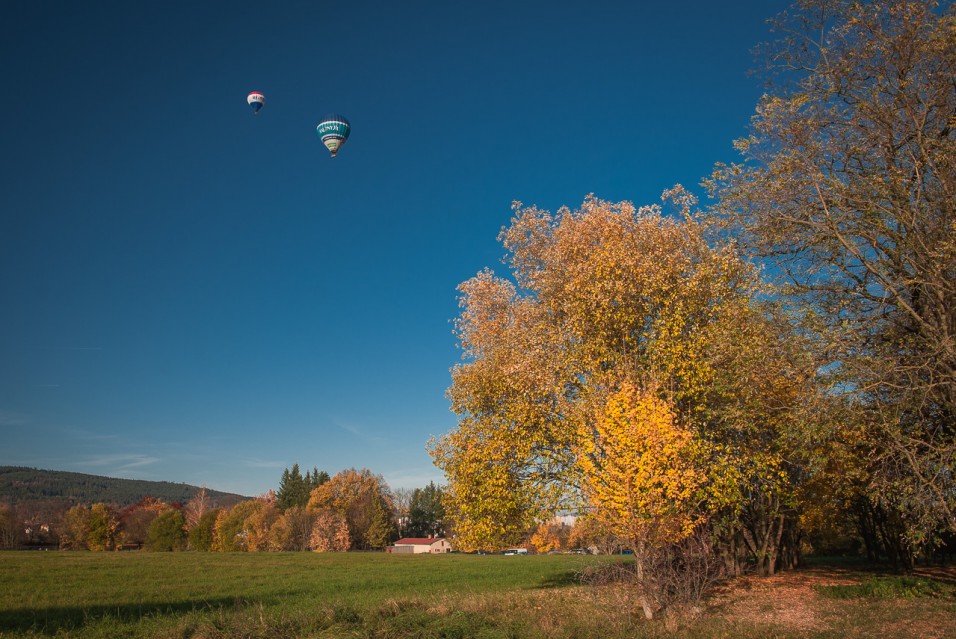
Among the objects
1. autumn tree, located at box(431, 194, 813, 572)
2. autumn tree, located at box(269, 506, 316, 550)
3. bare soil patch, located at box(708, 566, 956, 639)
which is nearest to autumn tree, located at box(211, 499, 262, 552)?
autumn tree, located at box(269, 506, 316, 550)

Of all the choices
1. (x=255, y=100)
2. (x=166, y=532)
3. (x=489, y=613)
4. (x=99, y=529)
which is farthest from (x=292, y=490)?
(x=489, y=613)

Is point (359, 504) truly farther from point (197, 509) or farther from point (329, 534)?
point (197, 509)

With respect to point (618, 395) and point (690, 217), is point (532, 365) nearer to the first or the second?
point (618, 395)

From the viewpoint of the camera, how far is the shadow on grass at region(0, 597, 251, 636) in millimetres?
18188

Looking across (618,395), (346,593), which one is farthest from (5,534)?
(618,395)

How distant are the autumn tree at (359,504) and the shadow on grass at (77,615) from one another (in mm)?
86007

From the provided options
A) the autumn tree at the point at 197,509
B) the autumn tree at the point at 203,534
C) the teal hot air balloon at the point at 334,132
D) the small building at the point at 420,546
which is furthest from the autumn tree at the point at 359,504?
the teal hot air balloon at the point at 334,132

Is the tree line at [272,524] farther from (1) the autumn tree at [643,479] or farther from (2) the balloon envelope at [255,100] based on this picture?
(1) the autumn tree at [643,479]

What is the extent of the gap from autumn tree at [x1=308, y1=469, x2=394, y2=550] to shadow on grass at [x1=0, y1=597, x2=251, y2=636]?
8601 centimetres

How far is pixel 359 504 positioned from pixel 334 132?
79494 millimetres

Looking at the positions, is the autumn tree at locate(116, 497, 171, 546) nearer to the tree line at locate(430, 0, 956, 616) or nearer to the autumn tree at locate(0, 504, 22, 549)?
the autumn tree at locate(0, 504, 22, 549)

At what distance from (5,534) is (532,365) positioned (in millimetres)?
137880

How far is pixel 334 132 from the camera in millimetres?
55688

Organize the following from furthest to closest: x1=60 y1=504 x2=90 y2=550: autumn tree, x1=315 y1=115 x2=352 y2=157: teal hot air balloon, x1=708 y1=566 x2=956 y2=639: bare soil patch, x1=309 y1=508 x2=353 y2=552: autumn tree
→ x1=60 y1=504 x2=90 y2=550: autumn tree → x1=309 y1=508 x2=353 y2=552: autumn tree → x1=315 y1=115 x2=352 y2=157: teal hot air balloon → x1=708 y1=566 x2=956 y2=639: bare soil patch
